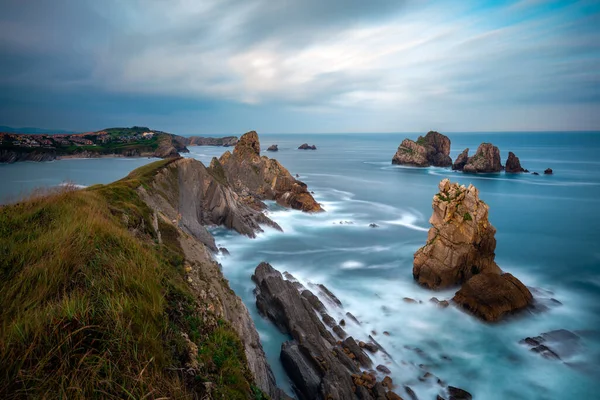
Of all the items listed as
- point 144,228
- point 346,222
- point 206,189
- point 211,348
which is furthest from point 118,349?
point 346,222

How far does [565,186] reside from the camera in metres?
67.9

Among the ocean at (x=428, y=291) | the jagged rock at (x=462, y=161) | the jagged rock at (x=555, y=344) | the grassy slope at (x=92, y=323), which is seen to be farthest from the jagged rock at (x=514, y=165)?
the grassy slope at (x=92, y=323)

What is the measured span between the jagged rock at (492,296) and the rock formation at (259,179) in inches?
1085

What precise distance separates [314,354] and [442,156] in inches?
4602

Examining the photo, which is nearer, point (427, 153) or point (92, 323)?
point (92, 323)

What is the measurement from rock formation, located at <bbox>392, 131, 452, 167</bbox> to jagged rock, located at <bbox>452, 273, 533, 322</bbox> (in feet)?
322

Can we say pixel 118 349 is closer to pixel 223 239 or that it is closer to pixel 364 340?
pixel 364 340

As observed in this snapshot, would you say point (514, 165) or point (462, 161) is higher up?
point (462, 161)

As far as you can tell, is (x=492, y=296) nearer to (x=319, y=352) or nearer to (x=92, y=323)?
(x=319, y=352)

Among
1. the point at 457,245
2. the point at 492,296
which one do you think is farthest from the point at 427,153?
the point at 492,296

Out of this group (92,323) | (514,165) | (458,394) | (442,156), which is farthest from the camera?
(442,156)

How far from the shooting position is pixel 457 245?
22.2m

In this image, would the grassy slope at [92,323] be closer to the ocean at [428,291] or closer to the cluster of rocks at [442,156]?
the ocean at [428,291]

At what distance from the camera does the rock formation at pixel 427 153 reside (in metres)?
112
